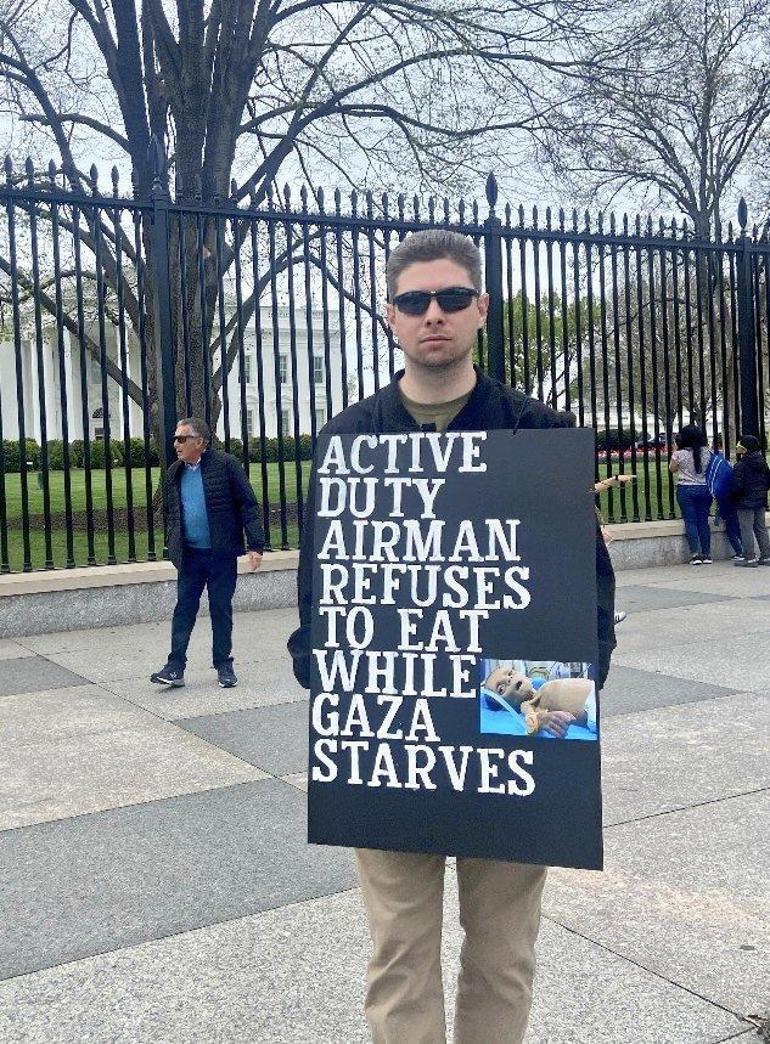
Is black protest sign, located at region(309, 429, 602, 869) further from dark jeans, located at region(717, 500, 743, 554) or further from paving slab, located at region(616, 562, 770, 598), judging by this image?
dark jeans, located at region(717, 500, 743, 554)

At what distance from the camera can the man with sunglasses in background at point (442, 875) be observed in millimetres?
2139

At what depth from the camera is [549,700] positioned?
2.06 m

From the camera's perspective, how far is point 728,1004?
282cm

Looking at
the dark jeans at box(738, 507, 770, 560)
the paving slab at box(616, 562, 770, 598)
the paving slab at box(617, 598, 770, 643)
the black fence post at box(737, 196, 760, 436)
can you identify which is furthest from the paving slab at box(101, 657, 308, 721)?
the black fence post at box(737, 196, 760, 436)

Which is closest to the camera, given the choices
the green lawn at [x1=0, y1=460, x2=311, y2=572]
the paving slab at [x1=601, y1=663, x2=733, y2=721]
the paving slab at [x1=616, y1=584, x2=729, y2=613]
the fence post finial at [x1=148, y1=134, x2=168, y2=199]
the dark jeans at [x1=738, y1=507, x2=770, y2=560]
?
the paving slab at [x1=601, y1=663, x2=733, y2=721]

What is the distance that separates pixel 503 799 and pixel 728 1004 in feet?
3.96

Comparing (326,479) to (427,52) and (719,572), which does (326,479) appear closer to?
(719,572)

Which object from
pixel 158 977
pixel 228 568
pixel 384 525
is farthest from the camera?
pixel 228 568

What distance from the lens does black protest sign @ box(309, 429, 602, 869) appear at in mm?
2061

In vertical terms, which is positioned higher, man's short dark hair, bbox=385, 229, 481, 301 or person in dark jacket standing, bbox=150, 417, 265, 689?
man's short dark hair, bbox=385, 229, 481, 301

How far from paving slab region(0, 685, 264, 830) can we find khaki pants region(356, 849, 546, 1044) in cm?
270

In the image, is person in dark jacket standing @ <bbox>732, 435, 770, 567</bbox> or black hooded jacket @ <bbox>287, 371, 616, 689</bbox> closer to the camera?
black hooded jacket @ <bbox>287, 371, 616, 689</bbox>

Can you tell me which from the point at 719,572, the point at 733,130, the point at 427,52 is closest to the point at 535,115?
the point at 427,52

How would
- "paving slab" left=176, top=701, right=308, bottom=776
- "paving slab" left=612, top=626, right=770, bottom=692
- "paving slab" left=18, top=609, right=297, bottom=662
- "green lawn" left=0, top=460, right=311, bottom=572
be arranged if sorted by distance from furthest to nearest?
"green lawn" left=0, top=460, right=311, bottom=572, "paving slab" left=18, top=609, right=297, bottom=662, "paving slab" left=612, top=626, right=770, bottom=692, "paving slab" left=176, top=701, right=308, bottom=776
